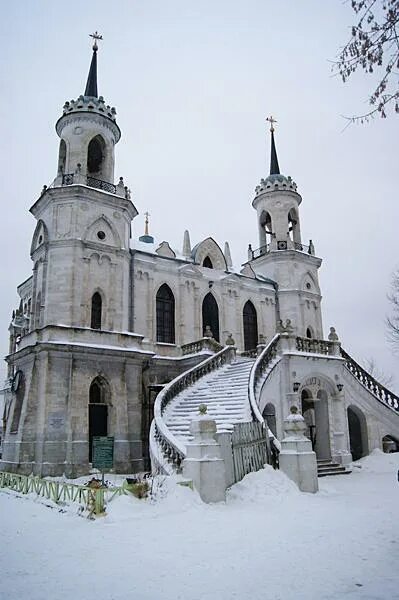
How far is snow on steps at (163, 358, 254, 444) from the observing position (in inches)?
688

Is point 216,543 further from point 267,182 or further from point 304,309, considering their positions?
point 267,182

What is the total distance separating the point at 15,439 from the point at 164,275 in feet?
38.7

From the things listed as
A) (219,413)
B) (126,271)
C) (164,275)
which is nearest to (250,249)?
(164,275)

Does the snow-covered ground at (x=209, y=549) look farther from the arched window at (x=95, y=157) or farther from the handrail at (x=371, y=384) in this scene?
the arched window at (x=95, y=157)

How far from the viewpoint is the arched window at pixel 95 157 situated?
2841 centimetres

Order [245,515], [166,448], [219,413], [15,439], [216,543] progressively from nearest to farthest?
[216,543] < [245,515] < [166,448] < [219,413] < [15,439]

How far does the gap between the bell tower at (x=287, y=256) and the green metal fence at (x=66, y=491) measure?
22095 millimetres

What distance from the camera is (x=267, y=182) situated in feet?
124

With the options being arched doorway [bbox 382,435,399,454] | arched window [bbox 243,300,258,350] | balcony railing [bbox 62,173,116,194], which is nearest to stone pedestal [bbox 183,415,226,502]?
arched doorway [bbox 382,435,399,454]

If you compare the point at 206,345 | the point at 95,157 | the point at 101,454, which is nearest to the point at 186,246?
the point at 95,157

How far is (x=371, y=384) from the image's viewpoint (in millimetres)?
26109

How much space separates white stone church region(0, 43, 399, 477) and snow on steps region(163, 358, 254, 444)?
0.27 feet

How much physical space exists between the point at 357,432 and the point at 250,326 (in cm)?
971

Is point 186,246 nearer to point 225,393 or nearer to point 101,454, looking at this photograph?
point 225,393
